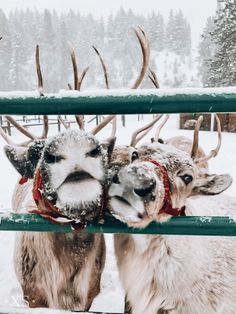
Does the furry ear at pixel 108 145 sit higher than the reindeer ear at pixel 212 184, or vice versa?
the furry ear at pixel 108 145

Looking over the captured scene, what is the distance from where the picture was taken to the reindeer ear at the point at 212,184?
7.57ft

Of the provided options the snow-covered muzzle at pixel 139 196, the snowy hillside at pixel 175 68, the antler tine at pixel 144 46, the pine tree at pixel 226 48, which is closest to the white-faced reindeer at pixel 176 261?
the snow-covered muzzle at pixel 139 196

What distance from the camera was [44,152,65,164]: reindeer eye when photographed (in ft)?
5.05

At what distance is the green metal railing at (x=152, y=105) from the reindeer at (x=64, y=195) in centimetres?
12

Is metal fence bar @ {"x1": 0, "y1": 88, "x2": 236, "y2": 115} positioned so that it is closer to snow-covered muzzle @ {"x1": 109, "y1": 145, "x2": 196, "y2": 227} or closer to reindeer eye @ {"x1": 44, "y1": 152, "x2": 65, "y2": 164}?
reindeer eye @ {"x1": 44, "y1": 152, "x2": 65, "y2": 164}

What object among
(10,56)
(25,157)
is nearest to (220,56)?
(25,157)

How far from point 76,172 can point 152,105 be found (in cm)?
35

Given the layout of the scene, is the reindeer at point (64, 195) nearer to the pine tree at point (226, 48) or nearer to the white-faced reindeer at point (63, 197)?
the white-faced reindeer at point (63, 197)

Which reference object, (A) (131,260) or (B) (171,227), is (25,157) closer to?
(B) (171,227)

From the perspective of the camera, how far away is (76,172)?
1.53 metres

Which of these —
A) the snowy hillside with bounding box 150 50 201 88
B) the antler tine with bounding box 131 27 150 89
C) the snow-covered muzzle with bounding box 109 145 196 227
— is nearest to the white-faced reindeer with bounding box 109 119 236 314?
the snow-covered muzzle with bounding box 109 145 196 227

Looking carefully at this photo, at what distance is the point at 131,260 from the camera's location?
2.63 m

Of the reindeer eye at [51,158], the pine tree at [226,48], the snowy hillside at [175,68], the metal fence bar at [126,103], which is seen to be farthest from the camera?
the snowy hillside at [175,68]

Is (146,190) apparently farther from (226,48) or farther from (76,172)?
(226,48)
